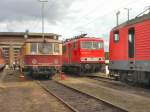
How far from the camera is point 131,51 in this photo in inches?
813

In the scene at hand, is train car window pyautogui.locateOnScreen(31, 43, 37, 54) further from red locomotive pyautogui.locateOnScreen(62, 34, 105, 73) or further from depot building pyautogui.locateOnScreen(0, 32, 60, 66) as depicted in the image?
depot building pyautogui.locateOnScreen(0, 32, 60, 66)

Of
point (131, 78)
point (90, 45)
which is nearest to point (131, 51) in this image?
point (131, 78)

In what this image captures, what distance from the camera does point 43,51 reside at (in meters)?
28.6

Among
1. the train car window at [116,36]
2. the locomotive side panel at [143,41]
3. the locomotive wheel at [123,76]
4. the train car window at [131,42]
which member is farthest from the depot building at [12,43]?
the locomotive side panel at [143,41]

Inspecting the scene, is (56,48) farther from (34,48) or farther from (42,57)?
Result: (34,48)

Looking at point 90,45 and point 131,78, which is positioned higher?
point 90,45

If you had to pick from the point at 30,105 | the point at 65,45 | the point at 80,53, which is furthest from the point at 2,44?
the point at 30,105

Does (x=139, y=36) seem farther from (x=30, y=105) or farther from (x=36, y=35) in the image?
(x=36, y=35)

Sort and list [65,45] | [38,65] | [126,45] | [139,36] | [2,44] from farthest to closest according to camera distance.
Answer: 1. [2,44]
2. [65,45]
3. [38,65]
4. [126,45]
5. [139,36]

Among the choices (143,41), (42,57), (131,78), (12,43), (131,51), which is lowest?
(131,78)

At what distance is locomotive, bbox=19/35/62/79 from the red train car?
579cm

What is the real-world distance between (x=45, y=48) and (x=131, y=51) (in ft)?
31.0

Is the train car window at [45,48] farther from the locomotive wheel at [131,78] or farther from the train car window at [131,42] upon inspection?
the train car window at [131,42]

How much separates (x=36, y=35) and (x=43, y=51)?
228ft
